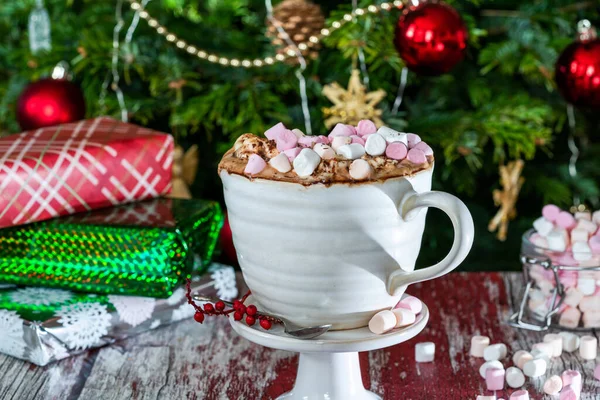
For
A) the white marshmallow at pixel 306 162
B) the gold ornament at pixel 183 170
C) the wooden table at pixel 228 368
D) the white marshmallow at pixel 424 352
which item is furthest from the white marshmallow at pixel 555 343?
the gold ornament at pixel 183 170

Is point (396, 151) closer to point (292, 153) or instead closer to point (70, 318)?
point (292, 153)

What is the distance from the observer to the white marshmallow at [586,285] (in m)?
0.76

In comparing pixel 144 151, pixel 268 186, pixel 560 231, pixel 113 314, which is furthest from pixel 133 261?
pixel 560 231

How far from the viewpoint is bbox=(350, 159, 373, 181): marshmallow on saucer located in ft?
1.73

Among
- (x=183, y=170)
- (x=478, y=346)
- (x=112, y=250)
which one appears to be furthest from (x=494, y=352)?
(x=183, y=170)

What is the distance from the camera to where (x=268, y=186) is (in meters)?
0.54

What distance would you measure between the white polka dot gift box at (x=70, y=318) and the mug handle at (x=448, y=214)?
0.31 m

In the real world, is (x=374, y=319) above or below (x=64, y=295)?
above

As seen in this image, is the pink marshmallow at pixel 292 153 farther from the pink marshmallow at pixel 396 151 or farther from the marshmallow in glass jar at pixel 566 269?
the marshmallow in glass jar at pixel 566 269

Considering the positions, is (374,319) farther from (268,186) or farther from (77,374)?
(77,374)

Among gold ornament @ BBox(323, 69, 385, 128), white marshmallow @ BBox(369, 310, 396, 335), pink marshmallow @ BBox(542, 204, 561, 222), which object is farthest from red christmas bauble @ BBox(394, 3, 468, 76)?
white marshmallow @ BBox(369, 310, 396, 335)

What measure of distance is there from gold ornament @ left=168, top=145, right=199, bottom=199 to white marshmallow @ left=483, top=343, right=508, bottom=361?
2.08 feet

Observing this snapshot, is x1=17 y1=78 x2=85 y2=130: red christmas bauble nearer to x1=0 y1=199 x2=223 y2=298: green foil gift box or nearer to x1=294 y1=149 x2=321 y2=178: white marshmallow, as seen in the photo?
x1=0 y1=199 x2=223 y2=298: green foil gift box

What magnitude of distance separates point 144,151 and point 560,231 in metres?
0.45
